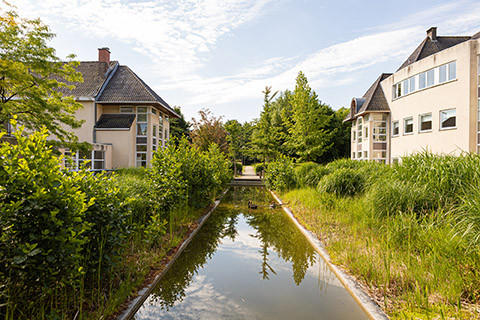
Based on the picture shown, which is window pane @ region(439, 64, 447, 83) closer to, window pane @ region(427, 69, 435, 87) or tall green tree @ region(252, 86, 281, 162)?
window pane @ region(427, 69, 435, 87)

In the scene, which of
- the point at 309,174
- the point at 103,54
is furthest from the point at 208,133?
the point at 309,174

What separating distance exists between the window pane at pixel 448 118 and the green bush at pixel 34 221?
19086 millimetres

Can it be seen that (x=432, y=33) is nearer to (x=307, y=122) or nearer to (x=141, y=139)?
(x=307, y=122)

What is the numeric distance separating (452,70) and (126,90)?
2159 cm

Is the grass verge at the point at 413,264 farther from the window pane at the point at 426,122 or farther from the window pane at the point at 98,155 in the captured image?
the window pane at the point at 98,155

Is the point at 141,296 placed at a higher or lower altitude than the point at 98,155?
lower

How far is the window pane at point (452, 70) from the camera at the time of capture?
15797mm

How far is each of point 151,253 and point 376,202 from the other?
4973 millimetres

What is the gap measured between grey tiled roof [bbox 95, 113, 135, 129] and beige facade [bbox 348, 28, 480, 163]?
1809 centimetres

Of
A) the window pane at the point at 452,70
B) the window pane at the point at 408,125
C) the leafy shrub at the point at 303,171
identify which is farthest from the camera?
the window pane at the point at 408,125

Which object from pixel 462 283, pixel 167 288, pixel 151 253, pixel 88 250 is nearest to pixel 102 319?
pixel 88 250

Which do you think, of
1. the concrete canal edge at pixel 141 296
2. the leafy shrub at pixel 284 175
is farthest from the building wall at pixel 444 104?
the concrete canal edge at pixel 141 296

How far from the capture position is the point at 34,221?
9.08 ft

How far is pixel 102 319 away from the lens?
338 centimetres
